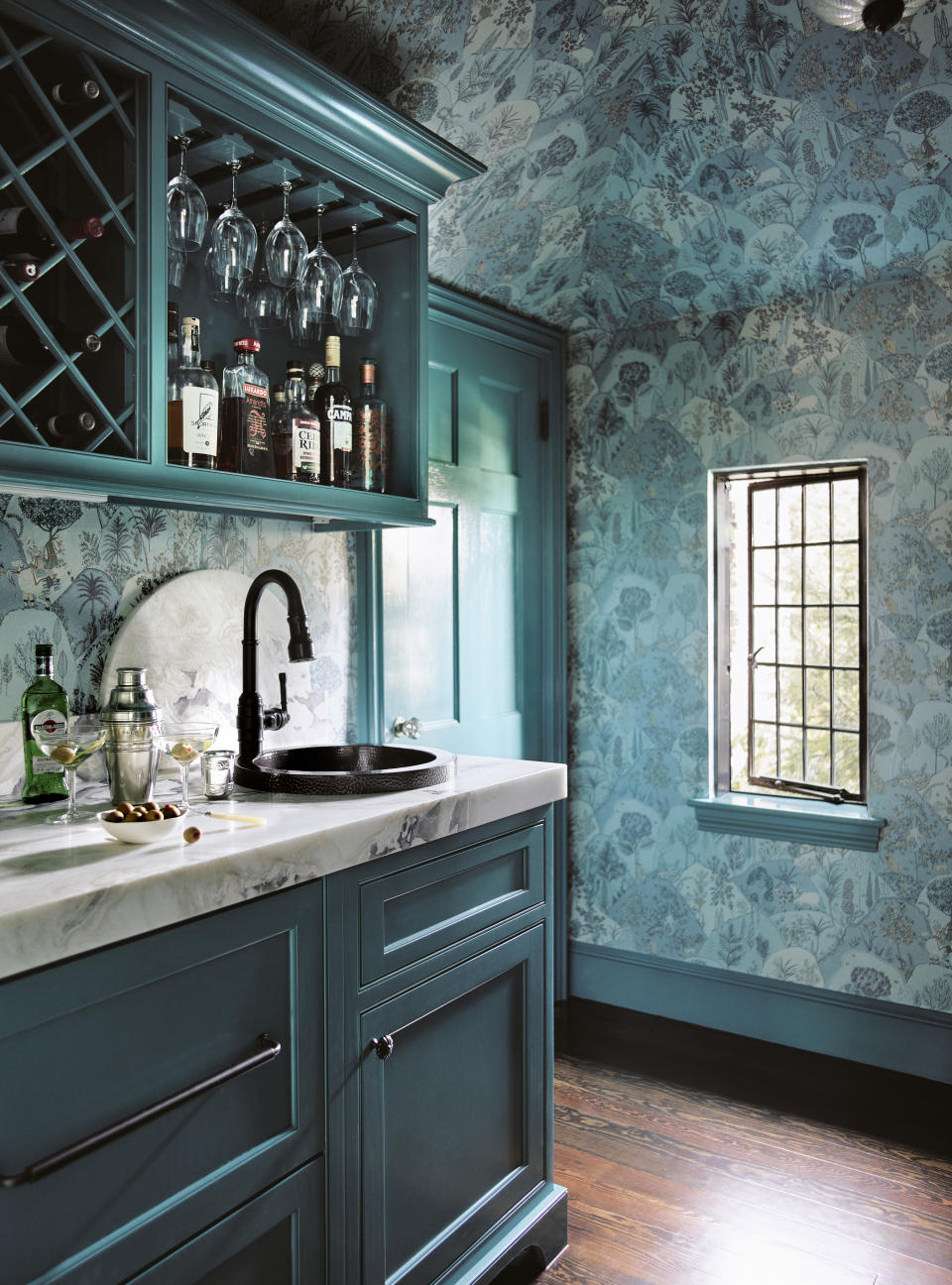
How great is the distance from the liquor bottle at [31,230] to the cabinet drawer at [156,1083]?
101 centimetres

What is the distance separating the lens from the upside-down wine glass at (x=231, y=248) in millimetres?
1840

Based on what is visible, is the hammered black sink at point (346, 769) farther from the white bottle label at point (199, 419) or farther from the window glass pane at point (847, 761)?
the window glass pane at point (847, 761)

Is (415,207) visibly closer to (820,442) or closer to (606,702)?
(820,442)

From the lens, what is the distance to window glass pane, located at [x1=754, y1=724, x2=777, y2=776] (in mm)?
3324

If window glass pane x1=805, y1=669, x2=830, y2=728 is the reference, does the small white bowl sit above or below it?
below

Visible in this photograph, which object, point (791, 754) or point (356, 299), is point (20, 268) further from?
point (791, 754)

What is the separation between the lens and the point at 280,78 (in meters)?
1.77

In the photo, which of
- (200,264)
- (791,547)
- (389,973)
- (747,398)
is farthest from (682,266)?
(389,973)

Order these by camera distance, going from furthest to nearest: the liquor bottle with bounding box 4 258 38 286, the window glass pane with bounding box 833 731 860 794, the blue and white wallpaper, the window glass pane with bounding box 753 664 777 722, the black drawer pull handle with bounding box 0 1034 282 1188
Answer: the window glass pane with bounding box 753 664 777 722 < the window glass pane with bounding box 833 731 860 794 < the blue and white wallpaper < the liquor bottle with bounding box 4 258 38 286 < the black drawer pull handle with bounding box 0 1034 282 1188

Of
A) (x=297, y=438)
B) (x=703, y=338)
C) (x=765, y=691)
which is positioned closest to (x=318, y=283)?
(x=297, y=438)

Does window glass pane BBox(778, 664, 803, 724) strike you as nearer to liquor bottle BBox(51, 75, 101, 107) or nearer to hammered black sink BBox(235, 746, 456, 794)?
hammered black sink BBox(235, 746, 456, 794)

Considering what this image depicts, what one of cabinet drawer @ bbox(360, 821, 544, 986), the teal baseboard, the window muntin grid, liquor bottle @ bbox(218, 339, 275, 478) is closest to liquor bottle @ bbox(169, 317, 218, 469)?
liquor bottle @ bbox(218, 339, 275, 478)

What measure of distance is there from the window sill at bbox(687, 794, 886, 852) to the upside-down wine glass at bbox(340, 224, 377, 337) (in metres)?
1.89

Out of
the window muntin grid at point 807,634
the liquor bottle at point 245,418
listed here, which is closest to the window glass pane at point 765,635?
the window muntin grid at point 807,634
